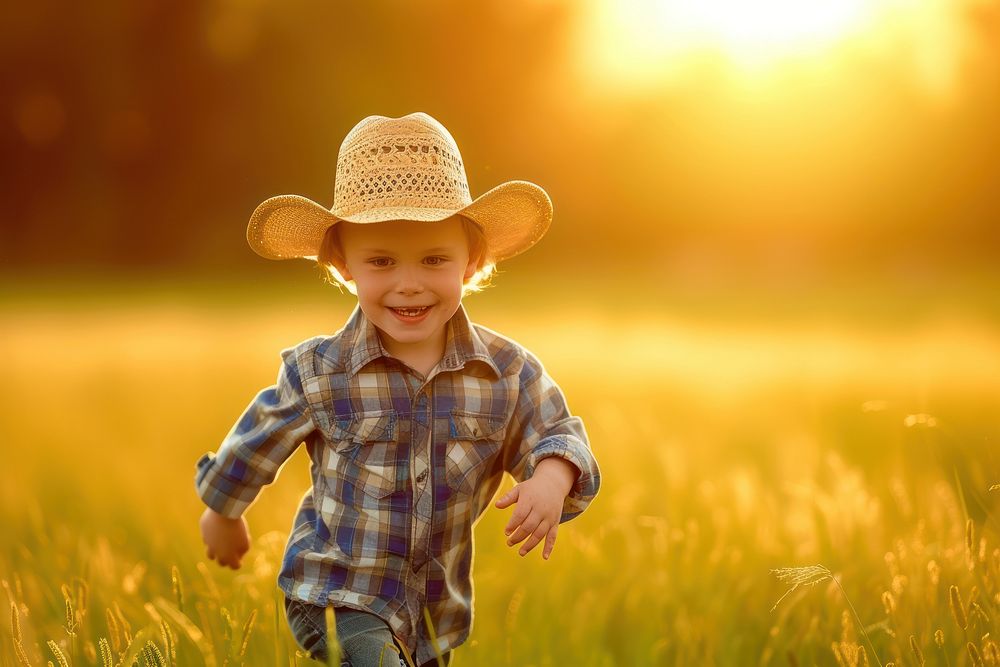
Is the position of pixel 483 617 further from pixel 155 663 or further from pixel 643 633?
pixel 155 663

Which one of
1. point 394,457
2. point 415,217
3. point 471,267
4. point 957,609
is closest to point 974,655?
point 957,609

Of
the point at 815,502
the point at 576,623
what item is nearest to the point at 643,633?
Result: the point at 576,623

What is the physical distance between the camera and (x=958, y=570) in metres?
2.90

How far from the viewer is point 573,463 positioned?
2557 mm

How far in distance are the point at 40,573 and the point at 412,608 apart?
1.70 meters

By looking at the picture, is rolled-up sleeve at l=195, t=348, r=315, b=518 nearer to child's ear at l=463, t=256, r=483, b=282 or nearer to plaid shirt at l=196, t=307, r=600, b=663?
plaid shirt at l=196, t=307, r=600, b=663

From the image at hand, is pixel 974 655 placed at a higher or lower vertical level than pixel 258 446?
lower

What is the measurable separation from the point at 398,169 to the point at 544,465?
2.63 feet

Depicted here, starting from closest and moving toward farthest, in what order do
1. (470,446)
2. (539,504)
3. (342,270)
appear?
(539,504)
(470,446)
(342,270)

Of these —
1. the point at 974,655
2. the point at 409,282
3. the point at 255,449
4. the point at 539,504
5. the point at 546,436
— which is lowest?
the point at 974,655

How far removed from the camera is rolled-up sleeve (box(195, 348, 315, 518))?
2678 millimetres

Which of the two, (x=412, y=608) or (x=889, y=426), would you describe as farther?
(x=889, y=426)

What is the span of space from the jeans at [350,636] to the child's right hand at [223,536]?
0.84 ft

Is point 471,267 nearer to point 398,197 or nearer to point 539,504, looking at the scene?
point 398,197
